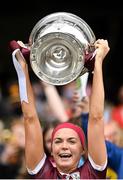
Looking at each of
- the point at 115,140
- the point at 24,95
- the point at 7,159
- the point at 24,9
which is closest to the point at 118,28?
the point at 24,9

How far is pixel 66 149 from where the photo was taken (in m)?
4.52

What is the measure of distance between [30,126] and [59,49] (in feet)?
1.69

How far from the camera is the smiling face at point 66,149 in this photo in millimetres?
4512

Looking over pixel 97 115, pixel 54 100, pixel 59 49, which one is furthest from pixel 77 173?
pixel 54 100

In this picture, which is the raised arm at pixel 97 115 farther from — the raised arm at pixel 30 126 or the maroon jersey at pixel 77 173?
the raised arm at pixel 30 126

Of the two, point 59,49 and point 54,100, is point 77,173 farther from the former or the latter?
point 54,100

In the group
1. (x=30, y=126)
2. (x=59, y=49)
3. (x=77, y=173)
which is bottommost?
(x=77, y=173)

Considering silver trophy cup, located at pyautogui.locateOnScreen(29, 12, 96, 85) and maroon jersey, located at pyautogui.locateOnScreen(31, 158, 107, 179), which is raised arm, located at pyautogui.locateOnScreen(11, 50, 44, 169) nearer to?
maroon jersey, located at pyautogui.locateOnScreen(31, 158, 107, 179)

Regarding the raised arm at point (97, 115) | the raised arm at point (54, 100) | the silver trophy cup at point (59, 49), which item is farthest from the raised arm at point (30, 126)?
the raised arm at point (54, 100)

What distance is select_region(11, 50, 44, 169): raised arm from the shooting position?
4559mm

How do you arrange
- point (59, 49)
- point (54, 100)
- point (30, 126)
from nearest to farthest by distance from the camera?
point (59, 49), point (30, 126), point (54, 100)

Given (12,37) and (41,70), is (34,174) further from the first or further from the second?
(12,37)

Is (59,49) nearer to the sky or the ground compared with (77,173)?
nearer to the sky

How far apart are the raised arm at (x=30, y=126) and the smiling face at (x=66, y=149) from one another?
101mm
